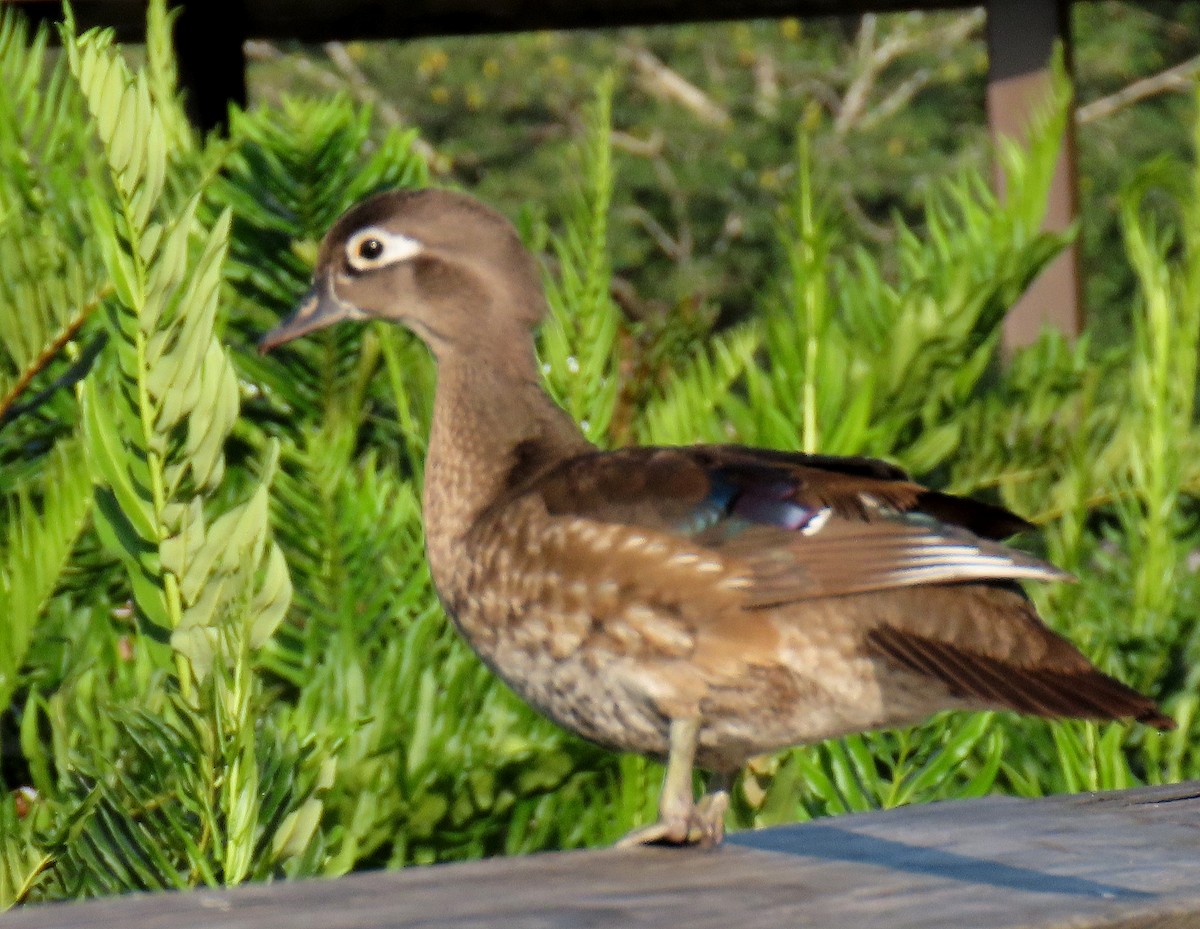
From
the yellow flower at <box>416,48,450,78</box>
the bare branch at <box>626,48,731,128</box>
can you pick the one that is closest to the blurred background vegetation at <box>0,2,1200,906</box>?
the bare branch at <box>626,48,731,128</box>

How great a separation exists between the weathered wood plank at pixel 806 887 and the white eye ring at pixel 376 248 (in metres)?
1.16

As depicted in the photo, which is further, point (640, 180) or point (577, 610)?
point (640, 180)

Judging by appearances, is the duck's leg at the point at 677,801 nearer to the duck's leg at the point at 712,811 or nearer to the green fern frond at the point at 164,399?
the duck's leg at the point at 712,811

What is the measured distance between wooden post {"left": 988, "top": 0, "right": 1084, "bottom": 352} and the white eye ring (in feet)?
4.59

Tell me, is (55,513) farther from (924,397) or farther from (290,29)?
(290,29)

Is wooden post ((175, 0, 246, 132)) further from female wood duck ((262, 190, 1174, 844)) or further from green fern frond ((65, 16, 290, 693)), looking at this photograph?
green fern frond ((65, 16, 290, 693))

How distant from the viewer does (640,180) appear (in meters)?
14.4

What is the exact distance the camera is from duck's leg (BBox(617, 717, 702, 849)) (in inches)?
69.2

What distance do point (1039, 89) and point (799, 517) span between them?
1833mm

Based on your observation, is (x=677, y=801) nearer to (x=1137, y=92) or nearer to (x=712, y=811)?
(x=712, y=811)

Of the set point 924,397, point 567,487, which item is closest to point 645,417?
point 924,397

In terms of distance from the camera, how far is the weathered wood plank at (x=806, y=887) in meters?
1.15

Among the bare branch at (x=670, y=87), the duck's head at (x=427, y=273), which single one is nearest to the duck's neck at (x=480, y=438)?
the duck's head at (x=427, y=273)

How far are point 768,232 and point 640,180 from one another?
101 centimetres
